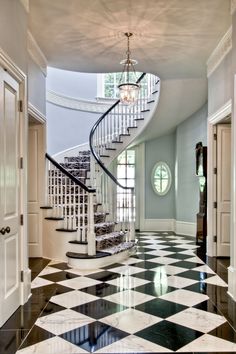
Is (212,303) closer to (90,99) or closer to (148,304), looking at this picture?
(148,304)

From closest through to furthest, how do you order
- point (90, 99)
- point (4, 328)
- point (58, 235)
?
1. point (4, 328)
2. point (58, 235)
3. point (90, 99)

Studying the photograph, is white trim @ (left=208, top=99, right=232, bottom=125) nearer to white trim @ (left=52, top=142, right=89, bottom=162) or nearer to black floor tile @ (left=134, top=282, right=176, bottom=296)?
black floor tile @ (left=134, top=282, right=176, bottom=296)

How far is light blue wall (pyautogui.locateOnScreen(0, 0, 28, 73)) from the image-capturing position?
2.73 metres

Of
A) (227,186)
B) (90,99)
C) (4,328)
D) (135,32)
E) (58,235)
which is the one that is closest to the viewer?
(4,328)

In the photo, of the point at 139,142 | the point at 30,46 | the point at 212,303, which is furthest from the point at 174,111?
the point at 212,303

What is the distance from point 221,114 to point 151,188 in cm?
417

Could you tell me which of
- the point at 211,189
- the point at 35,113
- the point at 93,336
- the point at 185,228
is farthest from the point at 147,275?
the point at 185,228

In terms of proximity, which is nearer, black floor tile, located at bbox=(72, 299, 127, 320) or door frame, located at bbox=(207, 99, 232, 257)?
black floor tile, located at bbox=(72, 299, 127, 320)

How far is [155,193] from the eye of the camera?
8.69 metres

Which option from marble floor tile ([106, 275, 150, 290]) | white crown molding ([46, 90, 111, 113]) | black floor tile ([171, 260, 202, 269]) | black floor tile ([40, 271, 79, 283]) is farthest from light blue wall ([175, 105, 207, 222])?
black floor tile ([40, 271, 79, 283])

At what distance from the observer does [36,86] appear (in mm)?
4848

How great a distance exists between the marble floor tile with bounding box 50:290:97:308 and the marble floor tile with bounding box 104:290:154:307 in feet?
0.73

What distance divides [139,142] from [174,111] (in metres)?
1.59

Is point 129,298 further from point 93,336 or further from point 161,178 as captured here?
point 161,178
